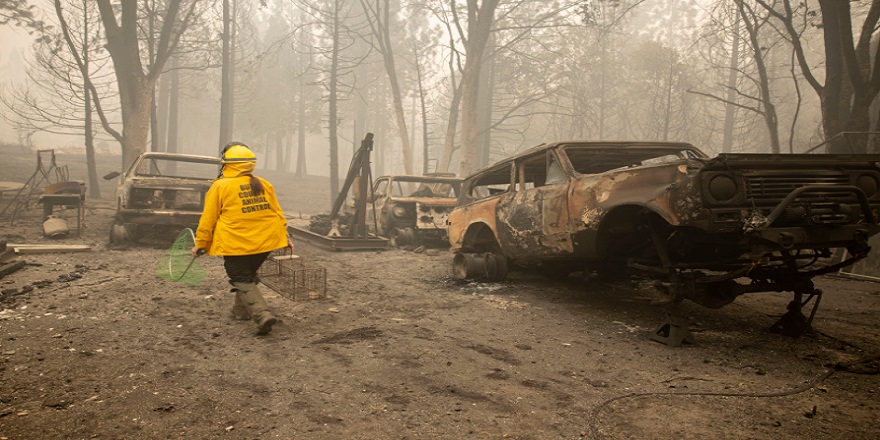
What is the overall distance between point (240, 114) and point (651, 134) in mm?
26814

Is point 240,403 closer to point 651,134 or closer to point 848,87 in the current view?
point 848,87

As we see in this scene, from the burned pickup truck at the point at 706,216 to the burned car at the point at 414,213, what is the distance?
522 centimetres

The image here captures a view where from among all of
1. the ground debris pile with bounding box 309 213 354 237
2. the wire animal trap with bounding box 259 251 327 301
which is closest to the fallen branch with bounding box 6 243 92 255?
the wire animal trap with bounding box 259 251 327 301

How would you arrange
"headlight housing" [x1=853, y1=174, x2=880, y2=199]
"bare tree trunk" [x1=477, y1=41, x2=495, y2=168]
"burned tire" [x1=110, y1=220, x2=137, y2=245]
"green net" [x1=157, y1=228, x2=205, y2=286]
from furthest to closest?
1. "bare tree trunk" [x1=477, y1=41, x2=495, y2=168]
2. "burned tire" [x1=110, y1=220, x2=137, y2=245]
3. "green net" [x1=157, y1=228, x2=205, y2=286]
4. "headlight housing" [x1=853, y1=174, x2=880, y2=199]

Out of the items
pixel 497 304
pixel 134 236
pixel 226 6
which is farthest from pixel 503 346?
pixel 226 6

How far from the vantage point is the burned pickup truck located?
354 centimetres

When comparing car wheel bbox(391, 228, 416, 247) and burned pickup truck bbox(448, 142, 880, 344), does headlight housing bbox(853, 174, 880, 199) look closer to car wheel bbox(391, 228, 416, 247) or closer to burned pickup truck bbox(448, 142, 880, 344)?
burned pickup truck bbox(448, 142, 880, 344)

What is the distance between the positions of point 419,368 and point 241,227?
194 centimetres

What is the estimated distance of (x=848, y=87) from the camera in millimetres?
8430

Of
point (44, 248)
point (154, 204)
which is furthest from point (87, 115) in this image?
point (44, 248)

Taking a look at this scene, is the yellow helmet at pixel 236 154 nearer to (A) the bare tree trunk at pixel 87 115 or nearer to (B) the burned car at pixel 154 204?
(B) the burned car at pixel 154 204

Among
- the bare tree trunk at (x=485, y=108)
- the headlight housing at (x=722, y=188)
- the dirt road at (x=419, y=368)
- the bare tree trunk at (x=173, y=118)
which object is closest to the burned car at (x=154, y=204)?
the dirt road at (x=419, y=368)

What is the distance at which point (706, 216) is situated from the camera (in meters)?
3.48

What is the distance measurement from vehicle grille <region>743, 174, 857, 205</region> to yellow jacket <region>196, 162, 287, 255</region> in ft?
12.1
